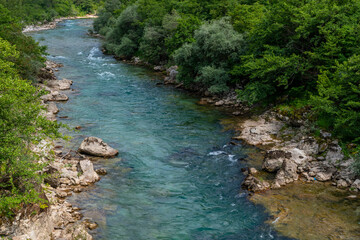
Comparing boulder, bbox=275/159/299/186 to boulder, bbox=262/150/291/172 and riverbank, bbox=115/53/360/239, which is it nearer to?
riverbank, bbox=115/53/360/239

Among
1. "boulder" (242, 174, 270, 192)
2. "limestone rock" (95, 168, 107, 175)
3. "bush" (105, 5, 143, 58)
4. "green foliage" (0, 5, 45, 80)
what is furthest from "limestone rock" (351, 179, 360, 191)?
"bush" (105, 5, 143, 58)

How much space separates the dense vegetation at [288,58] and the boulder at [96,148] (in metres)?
13.2

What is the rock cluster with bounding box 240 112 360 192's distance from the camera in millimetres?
18594

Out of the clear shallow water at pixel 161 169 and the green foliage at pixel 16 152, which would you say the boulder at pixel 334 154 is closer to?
the clear shallow water at pixel 161 169

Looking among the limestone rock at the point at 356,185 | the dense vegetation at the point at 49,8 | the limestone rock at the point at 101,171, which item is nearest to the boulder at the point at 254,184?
the limestone rock at the point at 356,185

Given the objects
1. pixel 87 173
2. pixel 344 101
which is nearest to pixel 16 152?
pixel 87 173

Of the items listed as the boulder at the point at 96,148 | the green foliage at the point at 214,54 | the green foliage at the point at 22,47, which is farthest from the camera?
the green foliage at the point at 214,54

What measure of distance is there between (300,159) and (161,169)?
9.26 m

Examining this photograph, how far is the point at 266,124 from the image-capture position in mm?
26125

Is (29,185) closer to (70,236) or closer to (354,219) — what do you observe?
(70,236)

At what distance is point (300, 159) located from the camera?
67.5ft

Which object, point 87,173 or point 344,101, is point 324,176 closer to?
point 344,101

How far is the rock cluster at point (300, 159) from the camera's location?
18594 mm

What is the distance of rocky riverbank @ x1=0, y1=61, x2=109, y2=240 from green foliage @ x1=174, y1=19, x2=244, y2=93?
15330mm
